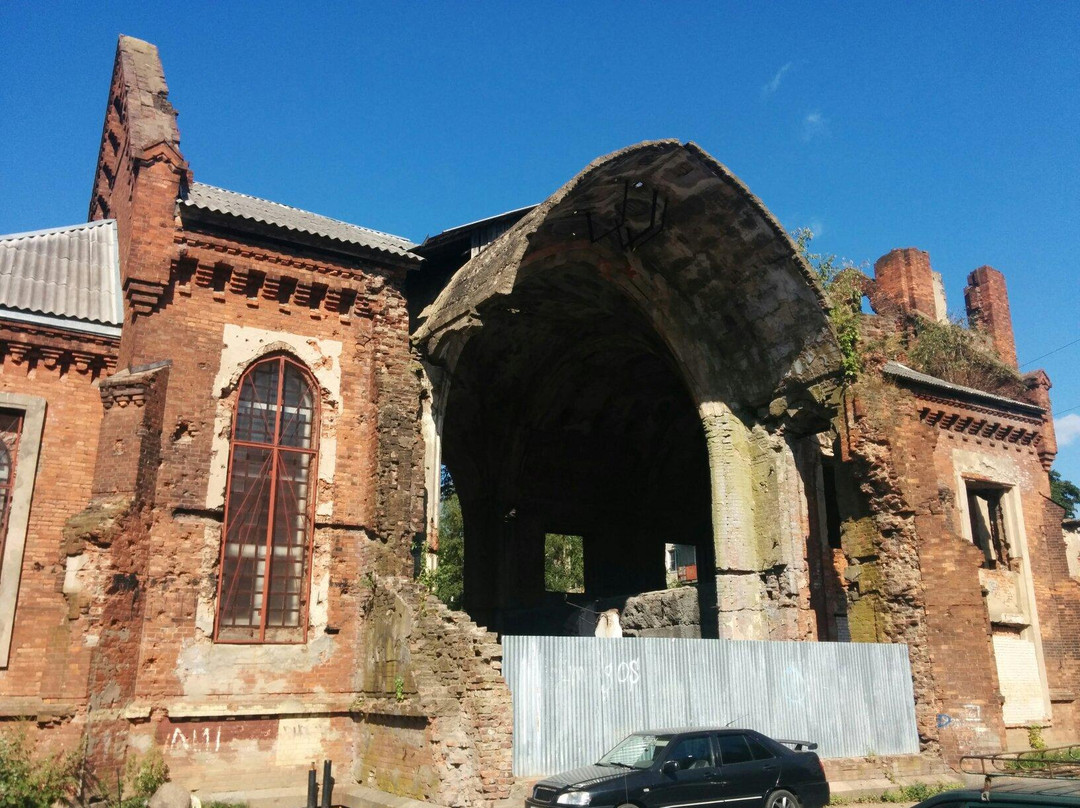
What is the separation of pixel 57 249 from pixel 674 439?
16686 millimetres

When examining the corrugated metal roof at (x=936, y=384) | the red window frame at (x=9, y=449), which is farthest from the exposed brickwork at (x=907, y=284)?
the red window frame at (x=9, y=449)

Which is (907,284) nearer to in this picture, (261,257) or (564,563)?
(261,257)

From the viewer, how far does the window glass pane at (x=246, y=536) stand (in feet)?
43.1

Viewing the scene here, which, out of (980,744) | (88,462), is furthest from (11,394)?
(980,744)

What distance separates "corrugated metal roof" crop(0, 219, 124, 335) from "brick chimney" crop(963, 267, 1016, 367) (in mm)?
25636

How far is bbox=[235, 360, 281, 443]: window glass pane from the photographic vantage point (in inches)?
544

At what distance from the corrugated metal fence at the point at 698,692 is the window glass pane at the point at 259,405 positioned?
5.05 meters

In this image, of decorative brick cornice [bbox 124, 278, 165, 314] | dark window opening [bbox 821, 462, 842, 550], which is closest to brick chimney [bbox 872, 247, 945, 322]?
dark window opening [bbox 821, 462, 842, 550]

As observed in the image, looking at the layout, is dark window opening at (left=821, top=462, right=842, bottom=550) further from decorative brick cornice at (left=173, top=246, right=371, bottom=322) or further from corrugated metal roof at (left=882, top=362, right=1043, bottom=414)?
decorative brick cornice at (left=173, top=246, right=371, bottom=322)

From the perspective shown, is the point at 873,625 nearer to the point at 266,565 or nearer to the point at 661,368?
the point at 661,368

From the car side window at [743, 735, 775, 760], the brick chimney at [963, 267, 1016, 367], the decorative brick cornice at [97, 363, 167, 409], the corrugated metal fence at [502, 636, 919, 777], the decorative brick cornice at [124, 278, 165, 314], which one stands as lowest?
the car side window at [743, 735, 775, 760]

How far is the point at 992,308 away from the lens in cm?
2991

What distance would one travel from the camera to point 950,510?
20359 millimetres

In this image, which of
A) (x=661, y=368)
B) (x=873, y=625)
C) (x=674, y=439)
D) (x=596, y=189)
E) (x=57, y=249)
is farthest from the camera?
(x=674, y=439)
